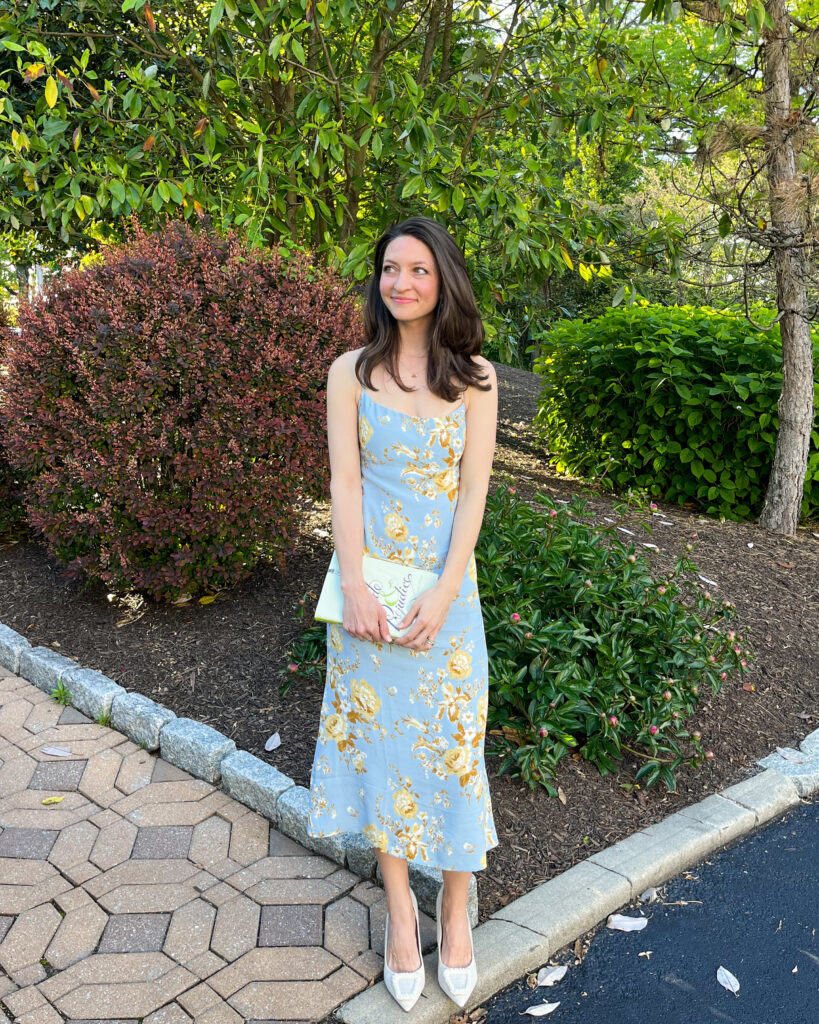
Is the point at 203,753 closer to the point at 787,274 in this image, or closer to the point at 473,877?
the point at 473,877

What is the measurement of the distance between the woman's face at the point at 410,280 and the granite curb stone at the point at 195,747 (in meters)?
1.82

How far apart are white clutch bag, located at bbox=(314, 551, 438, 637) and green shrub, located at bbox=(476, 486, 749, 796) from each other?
3.42ft

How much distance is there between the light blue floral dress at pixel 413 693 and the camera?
1.99 m

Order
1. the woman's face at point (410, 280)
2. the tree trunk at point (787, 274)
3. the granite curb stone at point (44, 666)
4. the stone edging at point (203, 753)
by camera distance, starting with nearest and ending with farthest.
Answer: the woman's face at point (410, 280)
the stone edging at point (203, 753)
the granite curb stone at point (44, 666)
the tree trunk at point (787, 274)

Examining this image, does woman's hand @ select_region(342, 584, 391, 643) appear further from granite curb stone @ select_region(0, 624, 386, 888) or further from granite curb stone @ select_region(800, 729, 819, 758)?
granite curb stone @ select_region(800, 729, 819, 758)

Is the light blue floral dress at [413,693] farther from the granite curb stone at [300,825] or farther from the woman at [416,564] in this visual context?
the granite curb stone at [300,825]

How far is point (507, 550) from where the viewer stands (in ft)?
11.6

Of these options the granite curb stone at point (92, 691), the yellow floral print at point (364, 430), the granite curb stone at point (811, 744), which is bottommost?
the granite curb stone at point (92, 691)

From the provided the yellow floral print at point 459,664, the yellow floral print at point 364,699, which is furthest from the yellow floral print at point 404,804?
the yellow floral print at point 459,664

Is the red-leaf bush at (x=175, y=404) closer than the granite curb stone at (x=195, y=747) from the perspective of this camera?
No

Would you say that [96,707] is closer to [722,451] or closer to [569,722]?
[569,722]

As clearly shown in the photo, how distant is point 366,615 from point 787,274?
463 centimetres

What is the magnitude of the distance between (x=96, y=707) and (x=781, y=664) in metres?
3.11

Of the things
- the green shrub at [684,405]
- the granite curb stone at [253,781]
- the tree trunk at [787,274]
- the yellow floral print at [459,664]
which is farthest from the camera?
the green shrub at [684,405]
